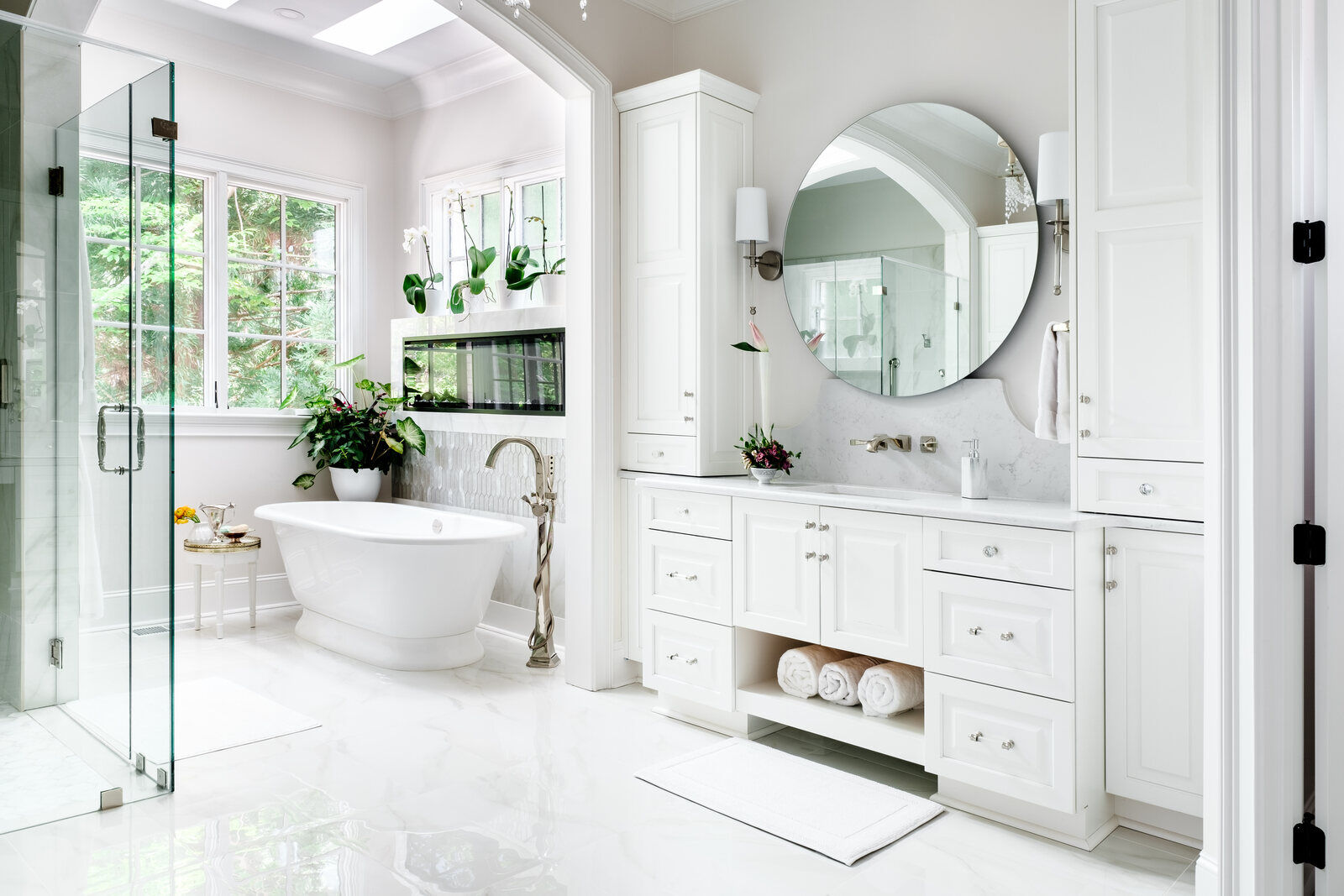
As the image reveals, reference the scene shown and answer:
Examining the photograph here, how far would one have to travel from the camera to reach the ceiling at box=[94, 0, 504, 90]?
177 inches

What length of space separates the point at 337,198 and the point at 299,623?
2.54 metres

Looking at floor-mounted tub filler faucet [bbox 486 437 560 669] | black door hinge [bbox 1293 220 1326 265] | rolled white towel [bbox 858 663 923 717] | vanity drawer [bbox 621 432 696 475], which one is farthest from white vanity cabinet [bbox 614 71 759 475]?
black door hinge [bbox 1293 220 1326 265]

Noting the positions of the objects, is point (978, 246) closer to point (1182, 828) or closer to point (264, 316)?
point (1182, 828)

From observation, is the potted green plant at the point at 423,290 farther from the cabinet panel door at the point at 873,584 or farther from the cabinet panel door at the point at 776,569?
the cabinet panel door at the point at 873,584

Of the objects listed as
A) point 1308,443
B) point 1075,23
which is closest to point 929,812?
point 1308,443

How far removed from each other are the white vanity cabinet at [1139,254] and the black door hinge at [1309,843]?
0.79 metres

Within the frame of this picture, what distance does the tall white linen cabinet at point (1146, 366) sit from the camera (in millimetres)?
2307

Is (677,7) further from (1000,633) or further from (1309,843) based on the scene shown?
(1309,843)

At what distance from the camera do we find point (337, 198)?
5.46 meters

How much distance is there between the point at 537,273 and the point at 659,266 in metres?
1.17

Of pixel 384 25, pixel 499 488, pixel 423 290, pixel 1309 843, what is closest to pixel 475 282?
pixel 423 290

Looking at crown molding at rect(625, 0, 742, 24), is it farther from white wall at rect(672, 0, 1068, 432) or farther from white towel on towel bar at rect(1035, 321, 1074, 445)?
white towel on towel bar at rect(1035, 321, 1074, 445)

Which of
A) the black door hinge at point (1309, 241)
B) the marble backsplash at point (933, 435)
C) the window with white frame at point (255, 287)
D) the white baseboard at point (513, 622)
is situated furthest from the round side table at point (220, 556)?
the black door hinge at point (1309, 241)

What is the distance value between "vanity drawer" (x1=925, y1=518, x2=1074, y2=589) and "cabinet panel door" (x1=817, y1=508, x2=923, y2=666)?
6cm
